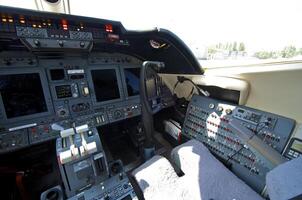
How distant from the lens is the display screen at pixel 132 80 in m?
1.85

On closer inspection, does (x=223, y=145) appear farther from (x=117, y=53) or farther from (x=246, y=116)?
(x=117, y=53)

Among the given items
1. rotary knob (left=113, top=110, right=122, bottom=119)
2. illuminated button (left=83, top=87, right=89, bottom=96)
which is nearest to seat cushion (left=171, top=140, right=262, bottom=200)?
rotary knob (left=113, top=110, right=122, bottom=119)

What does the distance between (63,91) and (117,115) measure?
2.01ft

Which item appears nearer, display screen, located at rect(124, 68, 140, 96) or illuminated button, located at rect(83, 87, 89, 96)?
illuminated button, located at rect(83, 87, 89, 96)

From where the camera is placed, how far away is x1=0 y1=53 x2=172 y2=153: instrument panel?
123cm

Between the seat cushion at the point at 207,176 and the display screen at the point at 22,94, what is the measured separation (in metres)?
1.40

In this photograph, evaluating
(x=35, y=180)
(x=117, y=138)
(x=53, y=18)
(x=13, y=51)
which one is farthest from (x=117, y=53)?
(x=35, y=180)

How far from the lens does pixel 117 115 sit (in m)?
1.71

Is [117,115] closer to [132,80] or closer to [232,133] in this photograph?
[132,80]

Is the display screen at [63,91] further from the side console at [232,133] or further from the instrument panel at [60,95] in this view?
the side console at [232,133]

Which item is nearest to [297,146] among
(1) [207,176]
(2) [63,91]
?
(1) [207,176]

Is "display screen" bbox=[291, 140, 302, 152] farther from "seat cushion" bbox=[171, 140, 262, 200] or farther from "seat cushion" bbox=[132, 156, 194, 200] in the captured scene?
"seat cushion" bbox=[132, 156, 194, 200]

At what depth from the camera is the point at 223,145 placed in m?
1.34

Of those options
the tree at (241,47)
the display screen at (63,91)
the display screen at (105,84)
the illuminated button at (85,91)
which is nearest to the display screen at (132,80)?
the display screen at (105,84)
